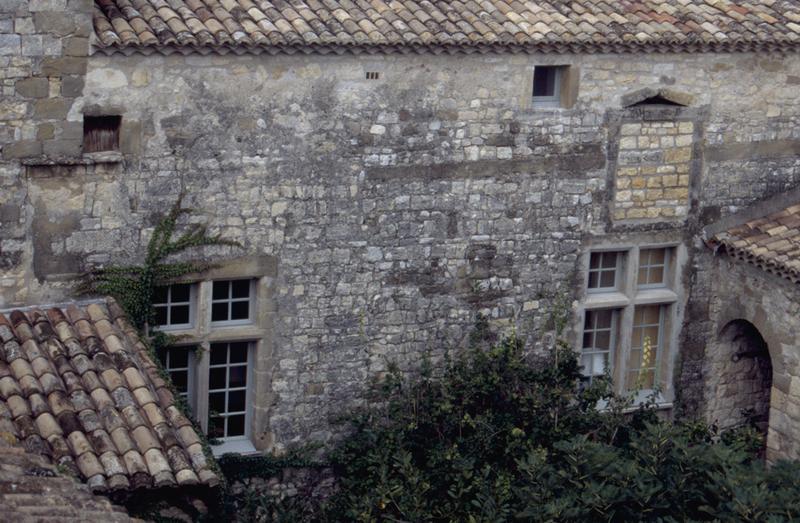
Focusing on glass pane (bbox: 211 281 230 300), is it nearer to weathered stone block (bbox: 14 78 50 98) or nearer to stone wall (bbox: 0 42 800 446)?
stone wall (bbox: 0 42 800 446)

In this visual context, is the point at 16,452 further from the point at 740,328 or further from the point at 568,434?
the point at 740,328

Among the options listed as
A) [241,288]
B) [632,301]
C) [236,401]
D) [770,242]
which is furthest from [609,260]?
[236,401]

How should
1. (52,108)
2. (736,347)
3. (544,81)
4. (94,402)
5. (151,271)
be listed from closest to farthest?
1. (94,402)
2. (52,108)
3. (151,271)
4. (544,81)
5. (736,347)

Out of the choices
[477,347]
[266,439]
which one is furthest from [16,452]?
[477,347]

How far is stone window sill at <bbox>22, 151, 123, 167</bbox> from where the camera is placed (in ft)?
39.2

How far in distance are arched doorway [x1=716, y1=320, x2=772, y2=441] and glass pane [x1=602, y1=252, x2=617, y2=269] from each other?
1.44 m

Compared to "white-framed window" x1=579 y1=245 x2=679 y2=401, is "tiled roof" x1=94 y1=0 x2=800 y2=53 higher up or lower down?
higher up

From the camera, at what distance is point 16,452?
10.3 meters

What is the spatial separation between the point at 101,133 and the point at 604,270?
535cm

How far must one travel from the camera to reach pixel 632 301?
14789 millimetres

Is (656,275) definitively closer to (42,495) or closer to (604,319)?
(604,319)

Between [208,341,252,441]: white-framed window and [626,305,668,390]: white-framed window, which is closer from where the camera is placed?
[208,341,252,441]: white-framed window

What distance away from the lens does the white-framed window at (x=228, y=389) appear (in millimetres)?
13359

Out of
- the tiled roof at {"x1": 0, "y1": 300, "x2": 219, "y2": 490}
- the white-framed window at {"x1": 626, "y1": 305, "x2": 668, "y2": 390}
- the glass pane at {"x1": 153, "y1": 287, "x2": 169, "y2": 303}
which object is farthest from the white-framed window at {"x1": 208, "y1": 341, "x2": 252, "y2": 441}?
the white-framed window at {"x1": 626, "y1": 305, "x2": 668, "y2": 390}
